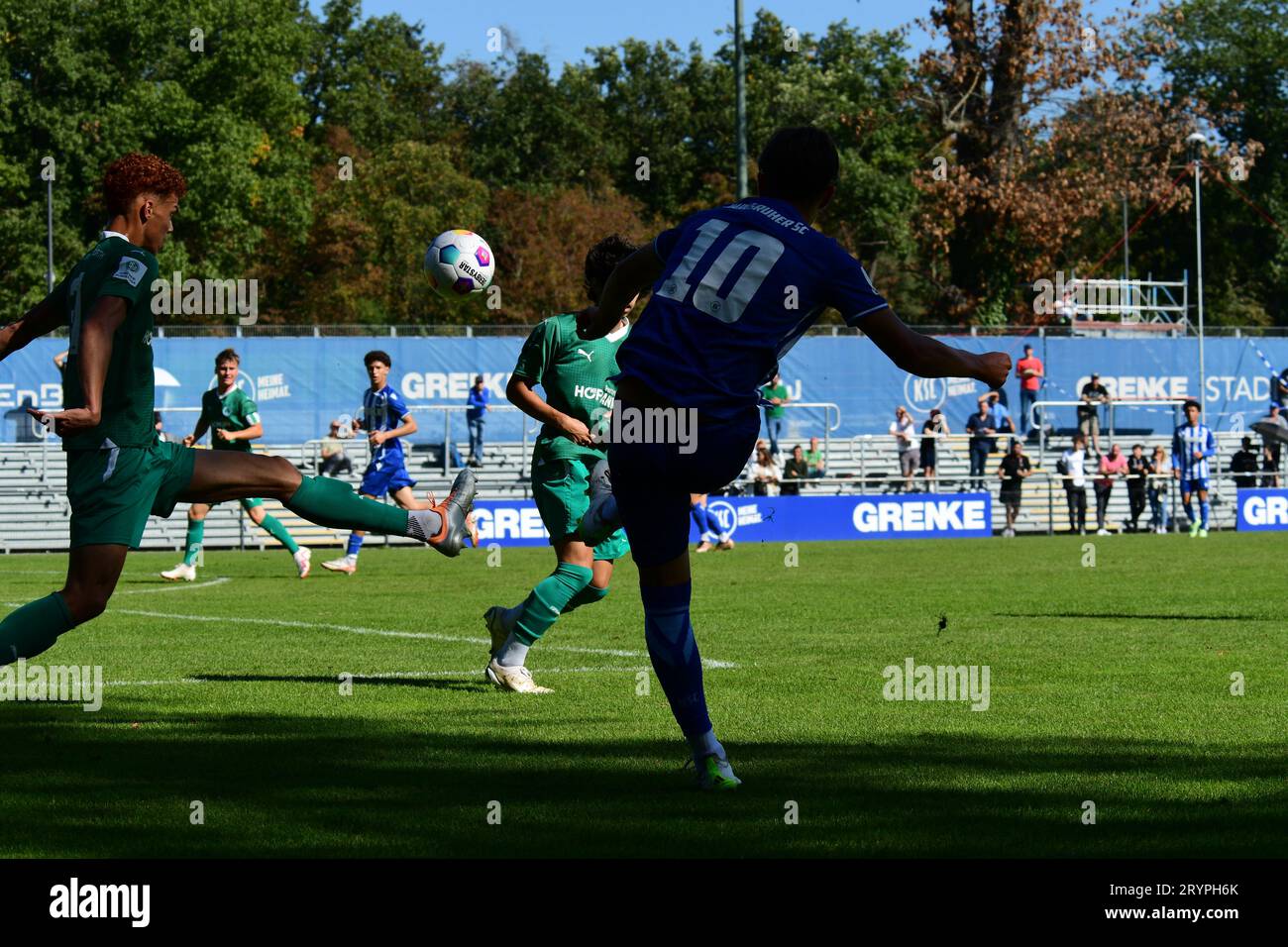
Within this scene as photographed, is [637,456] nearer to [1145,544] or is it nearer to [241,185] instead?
[1145,544]

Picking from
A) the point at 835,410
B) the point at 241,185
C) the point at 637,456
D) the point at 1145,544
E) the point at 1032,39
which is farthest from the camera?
the point at 241,185

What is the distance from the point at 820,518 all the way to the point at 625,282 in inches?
1004

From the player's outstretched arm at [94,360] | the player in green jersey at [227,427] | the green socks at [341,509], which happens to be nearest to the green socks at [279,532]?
the player in green jersey at [227,427]

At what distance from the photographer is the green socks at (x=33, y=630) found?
686 centimetres

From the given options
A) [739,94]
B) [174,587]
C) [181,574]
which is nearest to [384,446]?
[181,574]

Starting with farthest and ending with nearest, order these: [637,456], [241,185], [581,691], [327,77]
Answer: [327,77] → [241,185] → [581,691] → [637,456]

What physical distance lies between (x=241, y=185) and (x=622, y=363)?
55.1 m

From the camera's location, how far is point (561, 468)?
364 inches

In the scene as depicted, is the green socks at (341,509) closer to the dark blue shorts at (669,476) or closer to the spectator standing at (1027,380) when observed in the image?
the dark blue shorts at (669,476)

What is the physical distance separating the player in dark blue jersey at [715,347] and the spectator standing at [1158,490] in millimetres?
30269

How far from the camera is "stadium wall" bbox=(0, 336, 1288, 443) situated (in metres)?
35.6

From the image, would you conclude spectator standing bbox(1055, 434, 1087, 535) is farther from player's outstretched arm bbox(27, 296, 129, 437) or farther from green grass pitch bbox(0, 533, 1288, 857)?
player's outstretched arm bbox(27, 296, 129, 437)
